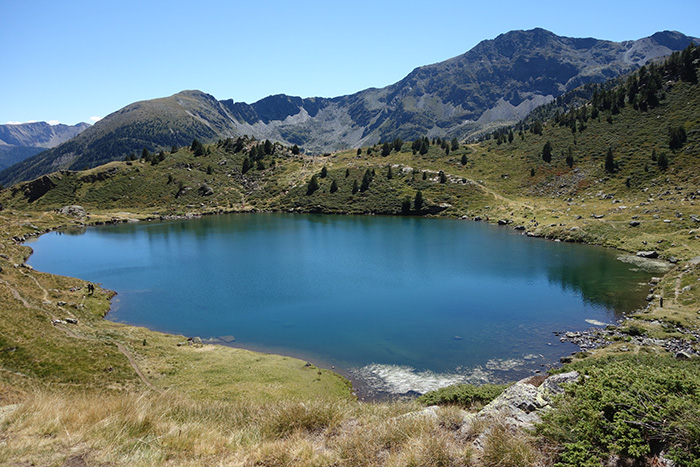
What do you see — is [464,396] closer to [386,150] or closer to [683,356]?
[683,356]

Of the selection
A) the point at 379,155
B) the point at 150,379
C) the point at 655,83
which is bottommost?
the point at 150,379

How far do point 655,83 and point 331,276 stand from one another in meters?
136

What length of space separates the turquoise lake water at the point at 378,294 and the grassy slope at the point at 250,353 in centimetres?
442

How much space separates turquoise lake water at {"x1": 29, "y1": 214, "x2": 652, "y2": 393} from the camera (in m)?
30.9

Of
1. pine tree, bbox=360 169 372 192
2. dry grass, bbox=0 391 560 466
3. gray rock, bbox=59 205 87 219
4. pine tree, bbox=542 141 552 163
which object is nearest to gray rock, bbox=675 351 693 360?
dry grass, bbox=0 391 560 466

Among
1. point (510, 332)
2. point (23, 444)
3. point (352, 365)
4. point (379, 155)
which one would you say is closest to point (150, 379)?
point (352, 365)

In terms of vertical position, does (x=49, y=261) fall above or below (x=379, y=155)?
below

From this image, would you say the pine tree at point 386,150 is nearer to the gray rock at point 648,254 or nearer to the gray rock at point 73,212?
the gray rock at point 73,212

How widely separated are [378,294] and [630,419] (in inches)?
1492

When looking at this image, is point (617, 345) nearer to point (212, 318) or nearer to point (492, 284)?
point (492, 284)

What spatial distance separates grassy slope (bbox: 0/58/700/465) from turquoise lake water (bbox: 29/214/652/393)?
174 inches

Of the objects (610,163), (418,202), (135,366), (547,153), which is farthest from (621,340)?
(547,153)

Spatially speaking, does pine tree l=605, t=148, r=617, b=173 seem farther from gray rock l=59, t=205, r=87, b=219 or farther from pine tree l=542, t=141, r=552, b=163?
gray rock l=59, t=205, r=87, b=219

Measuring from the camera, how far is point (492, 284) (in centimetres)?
4959
